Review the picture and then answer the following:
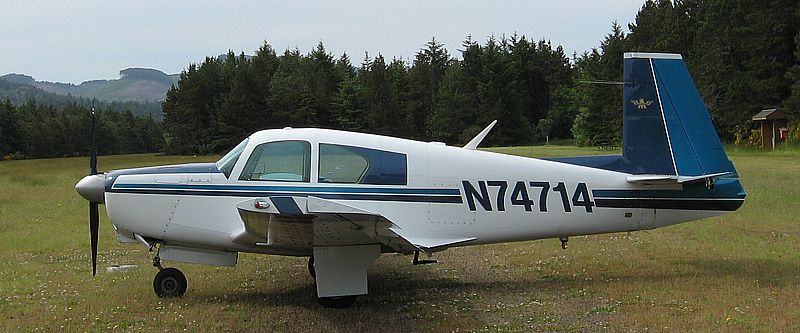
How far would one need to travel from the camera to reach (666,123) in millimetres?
8492

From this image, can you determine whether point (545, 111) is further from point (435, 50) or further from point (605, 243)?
point (605, 243)

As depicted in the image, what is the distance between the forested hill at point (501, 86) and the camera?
44312mm

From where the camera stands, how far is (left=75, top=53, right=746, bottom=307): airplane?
745 cm

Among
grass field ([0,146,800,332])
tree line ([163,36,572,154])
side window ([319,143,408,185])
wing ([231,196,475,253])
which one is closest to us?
wing ([231,196,475,253])

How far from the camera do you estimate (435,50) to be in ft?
257

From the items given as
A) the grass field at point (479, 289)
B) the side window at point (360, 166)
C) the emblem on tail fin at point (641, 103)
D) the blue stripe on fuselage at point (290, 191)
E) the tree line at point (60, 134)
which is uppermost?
the tree line at point (60, 134)

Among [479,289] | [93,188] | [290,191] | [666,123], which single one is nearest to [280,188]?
[290,191]

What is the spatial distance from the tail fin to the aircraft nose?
598 cm

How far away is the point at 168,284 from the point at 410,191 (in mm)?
2907

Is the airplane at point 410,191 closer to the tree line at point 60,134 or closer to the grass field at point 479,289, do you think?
the grass field at point 479,289

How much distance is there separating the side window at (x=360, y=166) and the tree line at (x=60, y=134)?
258ft

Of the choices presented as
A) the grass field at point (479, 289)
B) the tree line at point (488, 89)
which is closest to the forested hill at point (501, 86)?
the tree line at point (488, 89)

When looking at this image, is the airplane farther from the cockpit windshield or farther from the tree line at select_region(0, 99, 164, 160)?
the tree line at select_region(0, 99, 164, 160)

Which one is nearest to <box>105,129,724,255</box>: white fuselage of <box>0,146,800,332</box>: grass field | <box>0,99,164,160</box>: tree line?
<box>0,146,800,332</box>: grass field
